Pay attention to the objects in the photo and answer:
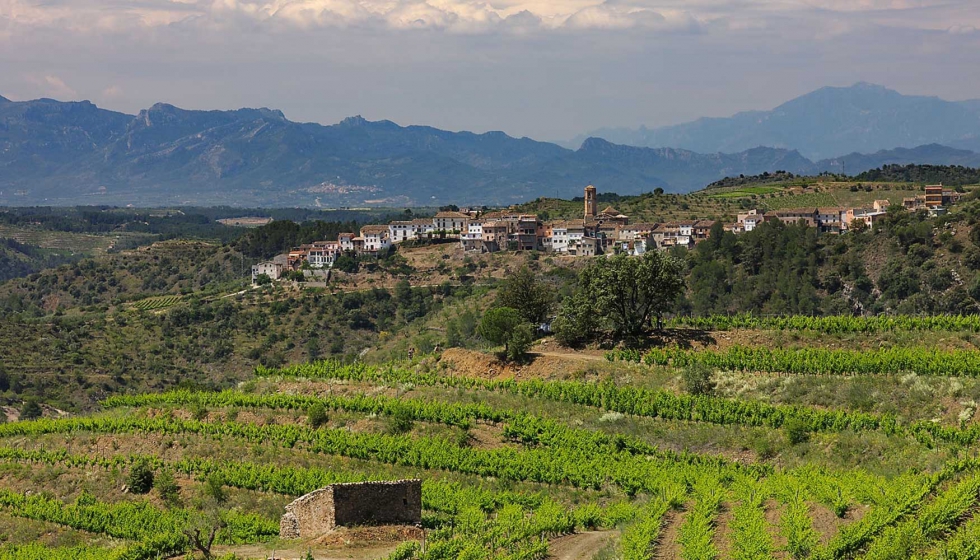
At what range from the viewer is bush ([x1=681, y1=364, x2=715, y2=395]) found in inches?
1698

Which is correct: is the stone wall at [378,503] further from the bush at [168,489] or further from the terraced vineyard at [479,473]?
the bush at [168,489]

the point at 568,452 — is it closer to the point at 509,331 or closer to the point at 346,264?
the point at 509,331

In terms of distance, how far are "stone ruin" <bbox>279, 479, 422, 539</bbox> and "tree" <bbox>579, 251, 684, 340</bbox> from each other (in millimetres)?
23667

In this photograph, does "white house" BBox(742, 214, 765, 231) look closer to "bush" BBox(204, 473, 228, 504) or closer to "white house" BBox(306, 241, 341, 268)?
"white house" BBox(306, 241, 341, 268)

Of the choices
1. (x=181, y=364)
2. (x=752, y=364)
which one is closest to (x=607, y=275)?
(x=752, y=364)

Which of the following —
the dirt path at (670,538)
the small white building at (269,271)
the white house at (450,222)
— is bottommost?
the small white building at (269,271)

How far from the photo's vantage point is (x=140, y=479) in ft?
124

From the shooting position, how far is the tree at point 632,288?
4931 cm

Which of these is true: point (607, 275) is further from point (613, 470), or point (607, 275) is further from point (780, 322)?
point (613, 470)

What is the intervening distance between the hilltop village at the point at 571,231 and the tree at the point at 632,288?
58.5 m

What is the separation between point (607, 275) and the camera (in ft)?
165

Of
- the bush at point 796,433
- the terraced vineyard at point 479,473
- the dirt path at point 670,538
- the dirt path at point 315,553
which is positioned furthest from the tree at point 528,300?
the dirt path at point 315,553

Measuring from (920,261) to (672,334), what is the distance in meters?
46.5

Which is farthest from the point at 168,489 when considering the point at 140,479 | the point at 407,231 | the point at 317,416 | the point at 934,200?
the point at 407,231
